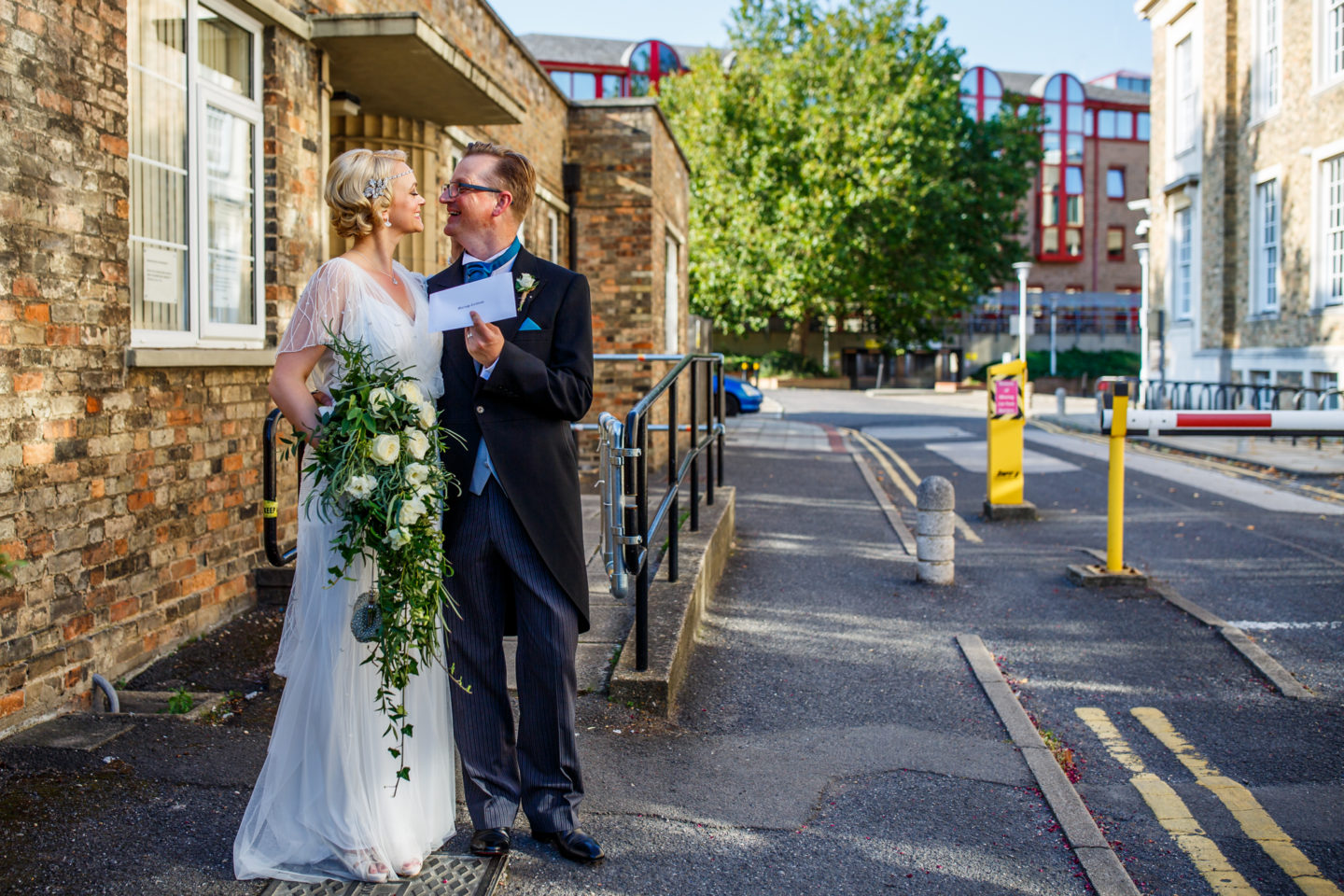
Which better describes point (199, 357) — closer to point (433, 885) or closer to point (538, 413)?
point (538, 413)

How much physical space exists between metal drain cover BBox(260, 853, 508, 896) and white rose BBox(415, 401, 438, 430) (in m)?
1.21

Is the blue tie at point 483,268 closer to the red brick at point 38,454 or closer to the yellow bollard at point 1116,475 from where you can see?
the red brick at point 38,454

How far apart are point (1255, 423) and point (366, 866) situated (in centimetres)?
601

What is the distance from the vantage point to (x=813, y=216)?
3497 centimetres

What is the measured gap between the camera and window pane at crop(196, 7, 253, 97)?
564cm

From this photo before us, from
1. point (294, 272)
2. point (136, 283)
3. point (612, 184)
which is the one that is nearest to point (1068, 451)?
point (612, 184)

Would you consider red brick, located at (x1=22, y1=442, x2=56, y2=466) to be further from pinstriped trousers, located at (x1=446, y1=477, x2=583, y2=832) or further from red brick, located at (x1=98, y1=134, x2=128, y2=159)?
pinstriped trousers, located at (x1=446, y1=477, x2=583, y2=832)

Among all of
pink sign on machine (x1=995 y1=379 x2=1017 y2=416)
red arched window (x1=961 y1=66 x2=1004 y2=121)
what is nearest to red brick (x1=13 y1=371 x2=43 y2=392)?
pink sign on machine (x1=995 y1=379 x2=1017 y2=416)

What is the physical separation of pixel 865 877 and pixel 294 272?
460 centimetres

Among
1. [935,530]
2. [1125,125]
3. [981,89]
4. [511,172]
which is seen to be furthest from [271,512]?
[1125,125]

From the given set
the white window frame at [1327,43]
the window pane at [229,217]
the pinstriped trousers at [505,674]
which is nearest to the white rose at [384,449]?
the pinstriped trousers at [505,674]

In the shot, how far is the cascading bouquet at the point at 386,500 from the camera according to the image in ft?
9.28

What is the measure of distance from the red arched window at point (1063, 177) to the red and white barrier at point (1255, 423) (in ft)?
190

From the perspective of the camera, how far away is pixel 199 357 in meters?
5.21
